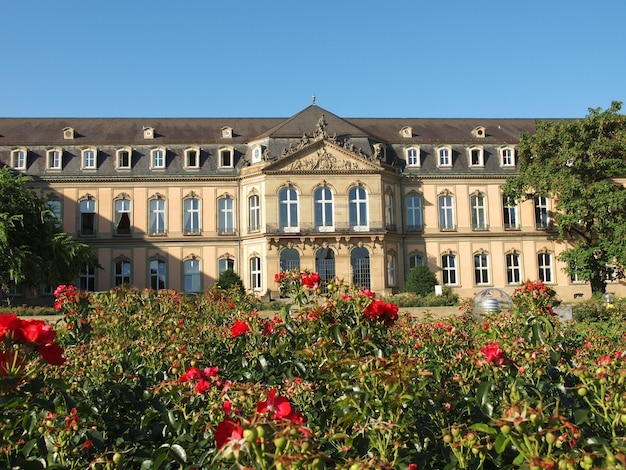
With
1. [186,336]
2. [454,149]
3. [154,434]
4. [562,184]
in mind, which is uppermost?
[454,149]

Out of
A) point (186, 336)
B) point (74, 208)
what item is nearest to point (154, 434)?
point (186, 336)

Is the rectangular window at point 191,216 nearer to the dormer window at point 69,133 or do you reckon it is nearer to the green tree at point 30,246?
the green tree at point 30,246

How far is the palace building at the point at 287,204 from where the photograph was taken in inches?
1414

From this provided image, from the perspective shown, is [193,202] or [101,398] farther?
[193,202]

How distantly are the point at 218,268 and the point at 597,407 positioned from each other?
33.9 m

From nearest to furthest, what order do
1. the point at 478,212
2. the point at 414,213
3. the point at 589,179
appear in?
→ the point at 589,179
the point at 414,213
the point at 478,212

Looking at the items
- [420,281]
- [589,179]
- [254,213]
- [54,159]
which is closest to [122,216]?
[54,159]

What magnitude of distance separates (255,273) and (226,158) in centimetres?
778

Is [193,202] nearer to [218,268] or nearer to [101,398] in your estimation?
[218,268]

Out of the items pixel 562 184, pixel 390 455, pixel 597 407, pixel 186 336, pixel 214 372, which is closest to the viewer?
pixel 390 455

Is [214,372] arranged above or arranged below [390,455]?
above

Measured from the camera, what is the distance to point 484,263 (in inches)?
1553

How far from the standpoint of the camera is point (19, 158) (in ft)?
Answer: 124

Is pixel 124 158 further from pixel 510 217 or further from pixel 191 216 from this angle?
pixel 510 217
